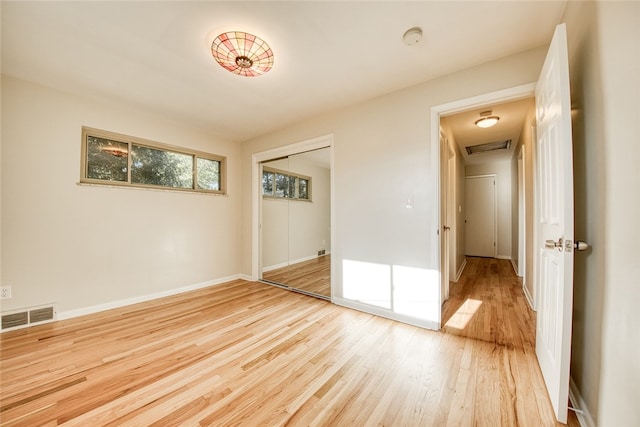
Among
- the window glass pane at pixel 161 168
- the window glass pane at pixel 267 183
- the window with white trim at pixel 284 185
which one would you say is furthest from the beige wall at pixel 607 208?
the window glass pane at pixel 161 168

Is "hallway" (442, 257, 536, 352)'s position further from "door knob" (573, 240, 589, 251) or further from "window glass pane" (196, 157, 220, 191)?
"window glass pane" (196, 157, 220, 191)

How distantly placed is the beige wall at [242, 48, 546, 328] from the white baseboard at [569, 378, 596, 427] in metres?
0.99

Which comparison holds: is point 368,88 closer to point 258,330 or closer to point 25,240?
point 258,330

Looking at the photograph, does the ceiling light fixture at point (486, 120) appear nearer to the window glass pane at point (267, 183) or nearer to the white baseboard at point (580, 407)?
the white baseboard at point (580, 407)

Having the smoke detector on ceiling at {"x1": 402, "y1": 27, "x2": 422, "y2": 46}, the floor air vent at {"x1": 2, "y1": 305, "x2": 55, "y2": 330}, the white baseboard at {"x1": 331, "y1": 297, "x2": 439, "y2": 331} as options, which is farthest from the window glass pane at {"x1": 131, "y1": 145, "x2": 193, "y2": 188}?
the smoke detector on ceiling at {"x1": 402, "y1": 27, "x2": 422, "y2": 46}

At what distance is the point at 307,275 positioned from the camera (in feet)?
13.3

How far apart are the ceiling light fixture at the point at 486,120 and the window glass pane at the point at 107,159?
15.2ft

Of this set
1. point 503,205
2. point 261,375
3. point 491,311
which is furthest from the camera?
point 503,205

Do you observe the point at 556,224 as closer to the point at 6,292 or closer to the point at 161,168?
the point at 161,168

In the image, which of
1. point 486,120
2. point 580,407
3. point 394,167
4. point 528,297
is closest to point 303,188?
point 394,167

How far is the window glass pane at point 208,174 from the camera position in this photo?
3.76 meters

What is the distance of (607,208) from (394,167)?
1611mm

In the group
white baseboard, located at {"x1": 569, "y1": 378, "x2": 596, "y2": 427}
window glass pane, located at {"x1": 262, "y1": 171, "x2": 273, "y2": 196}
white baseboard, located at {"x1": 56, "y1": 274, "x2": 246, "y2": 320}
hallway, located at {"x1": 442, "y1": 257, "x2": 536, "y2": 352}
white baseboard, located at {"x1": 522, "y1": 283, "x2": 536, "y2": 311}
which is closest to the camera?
white baseboard, located at {"x1": 569, "y1": 378, "x2": 596, "y2": 427}

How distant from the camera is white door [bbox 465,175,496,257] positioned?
5.82m
